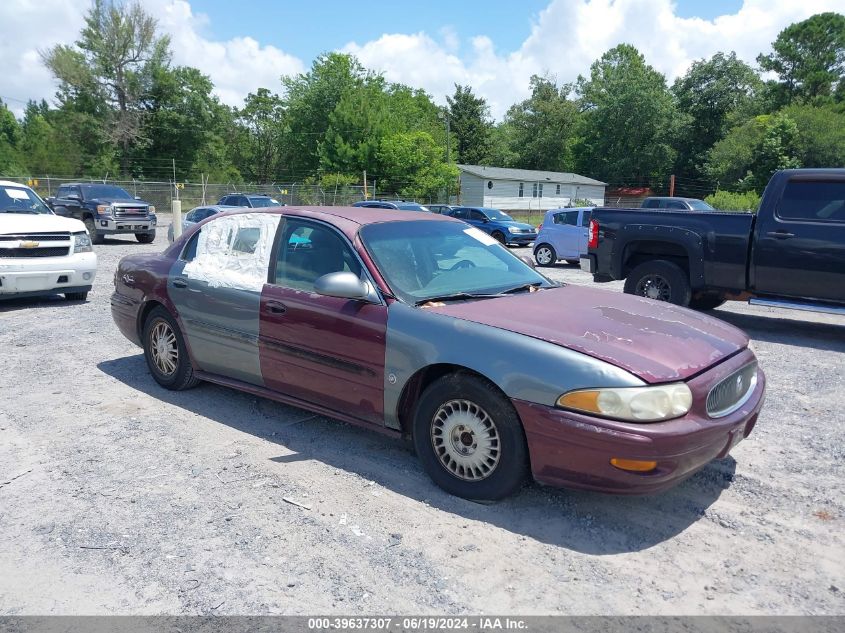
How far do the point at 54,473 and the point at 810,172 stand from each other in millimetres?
8356

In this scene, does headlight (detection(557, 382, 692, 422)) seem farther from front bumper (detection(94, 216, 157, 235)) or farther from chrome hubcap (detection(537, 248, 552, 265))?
front bumper (detection(94, 216, 157, 235))

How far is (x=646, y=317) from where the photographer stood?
12.9 feet

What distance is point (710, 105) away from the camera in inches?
2527

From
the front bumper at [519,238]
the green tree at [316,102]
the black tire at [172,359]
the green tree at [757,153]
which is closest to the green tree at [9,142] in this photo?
the green tree at [316,102]

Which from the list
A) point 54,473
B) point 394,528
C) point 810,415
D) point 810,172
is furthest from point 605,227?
point 54,473

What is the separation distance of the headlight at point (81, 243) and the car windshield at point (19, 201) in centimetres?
84

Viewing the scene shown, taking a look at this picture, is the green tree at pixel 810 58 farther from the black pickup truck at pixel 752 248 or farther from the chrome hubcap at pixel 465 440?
the chrome hubcap at pixel 465 440

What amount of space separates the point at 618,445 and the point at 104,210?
20.1 meters

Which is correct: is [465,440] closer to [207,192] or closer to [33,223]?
[33,223]

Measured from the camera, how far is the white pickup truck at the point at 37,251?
27.9ft

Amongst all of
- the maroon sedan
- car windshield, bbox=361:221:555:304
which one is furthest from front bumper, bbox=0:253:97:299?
car windshield, bbox=361:221:555:304

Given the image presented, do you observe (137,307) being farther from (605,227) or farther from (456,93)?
(456,93)

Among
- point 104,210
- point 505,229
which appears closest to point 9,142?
point 104,210

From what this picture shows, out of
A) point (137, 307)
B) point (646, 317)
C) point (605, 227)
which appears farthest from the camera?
point (605, 227)
